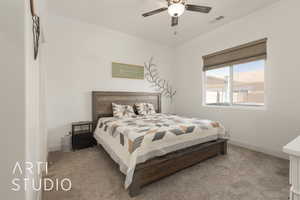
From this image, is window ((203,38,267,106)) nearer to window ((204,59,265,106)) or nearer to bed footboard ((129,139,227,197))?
window ((204,59,265,106))

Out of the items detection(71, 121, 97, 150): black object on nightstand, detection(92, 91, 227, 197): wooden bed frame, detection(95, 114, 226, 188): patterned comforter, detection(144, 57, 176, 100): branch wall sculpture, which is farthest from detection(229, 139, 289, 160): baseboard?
detection(71, 121, 97, 150): black object on nightstand

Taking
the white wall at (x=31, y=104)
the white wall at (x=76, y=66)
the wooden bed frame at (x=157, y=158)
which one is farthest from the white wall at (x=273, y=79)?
the white wall at (x=31, y=104)

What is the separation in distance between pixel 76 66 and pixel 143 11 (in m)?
1.89

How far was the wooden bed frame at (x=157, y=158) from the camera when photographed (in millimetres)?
1564

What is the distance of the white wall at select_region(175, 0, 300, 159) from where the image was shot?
2.25 metres

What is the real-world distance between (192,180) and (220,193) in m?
0.34

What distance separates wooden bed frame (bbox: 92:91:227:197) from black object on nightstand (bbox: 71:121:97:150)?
21cm

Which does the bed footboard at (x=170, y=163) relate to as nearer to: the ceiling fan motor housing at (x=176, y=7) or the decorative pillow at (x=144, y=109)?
the decorative pillow at (x=144, y=109)

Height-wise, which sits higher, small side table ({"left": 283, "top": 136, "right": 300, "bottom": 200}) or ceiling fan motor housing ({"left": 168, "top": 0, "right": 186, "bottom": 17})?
ceiling fan motor housing ({"left": 168, "top": 0, "right": 186, "bottom": 17})

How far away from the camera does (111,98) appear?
337 centimetres

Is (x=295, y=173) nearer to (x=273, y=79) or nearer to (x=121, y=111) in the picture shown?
(x=273, y=79)

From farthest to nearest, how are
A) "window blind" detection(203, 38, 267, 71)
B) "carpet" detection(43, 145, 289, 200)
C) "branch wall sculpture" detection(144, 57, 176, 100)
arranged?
1. "branch wall sculpture" detection(144, 57, 176, 100)
2. "window blind" detection(203, 38, 267, 71)
3. "carpet" detection(43, 145, 289, 200)

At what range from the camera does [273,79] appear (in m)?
2.48

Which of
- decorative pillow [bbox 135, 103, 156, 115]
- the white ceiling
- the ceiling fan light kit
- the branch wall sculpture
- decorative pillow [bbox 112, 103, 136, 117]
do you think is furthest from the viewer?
the branch wall sculpture
